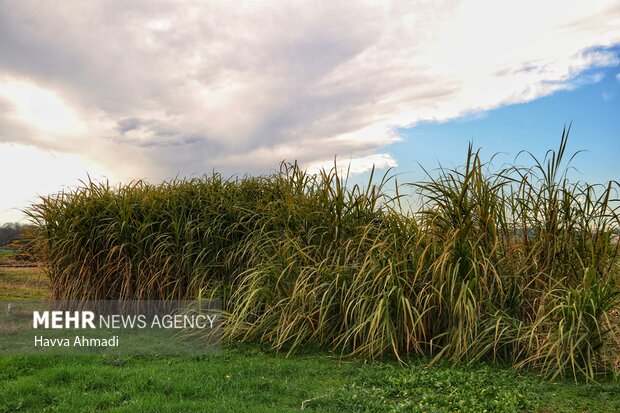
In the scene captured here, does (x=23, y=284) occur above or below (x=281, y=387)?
above

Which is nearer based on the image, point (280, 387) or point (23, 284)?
point (280, 387)

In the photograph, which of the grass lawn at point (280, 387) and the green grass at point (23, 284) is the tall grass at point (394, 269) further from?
the green grass at point (23, 284)

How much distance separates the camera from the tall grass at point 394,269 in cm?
505

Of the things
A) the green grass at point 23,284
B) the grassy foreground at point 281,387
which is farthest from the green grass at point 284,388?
the green grass at point 23,284

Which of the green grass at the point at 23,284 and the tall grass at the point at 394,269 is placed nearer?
the tall grass at the point at 394,269

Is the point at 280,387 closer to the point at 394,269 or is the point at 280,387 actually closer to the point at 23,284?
the point at 394,269

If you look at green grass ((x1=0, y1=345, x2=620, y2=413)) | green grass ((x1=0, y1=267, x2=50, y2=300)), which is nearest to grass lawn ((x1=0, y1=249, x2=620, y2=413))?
green grass ((x1=0, y1=345, x2=620, y2=413))

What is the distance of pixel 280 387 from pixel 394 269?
169 centimetres

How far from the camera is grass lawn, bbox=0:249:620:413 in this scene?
3992 mm

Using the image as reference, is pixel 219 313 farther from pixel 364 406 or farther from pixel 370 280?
pixel 364 406

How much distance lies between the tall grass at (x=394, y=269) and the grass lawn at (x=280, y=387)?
0.34 m

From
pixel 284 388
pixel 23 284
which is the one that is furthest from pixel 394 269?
pixel 23 284

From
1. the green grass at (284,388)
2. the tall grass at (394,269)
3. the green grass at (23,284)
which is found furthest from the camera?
the green grass at (23,284)

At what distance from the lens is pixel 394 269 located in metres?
5.42
